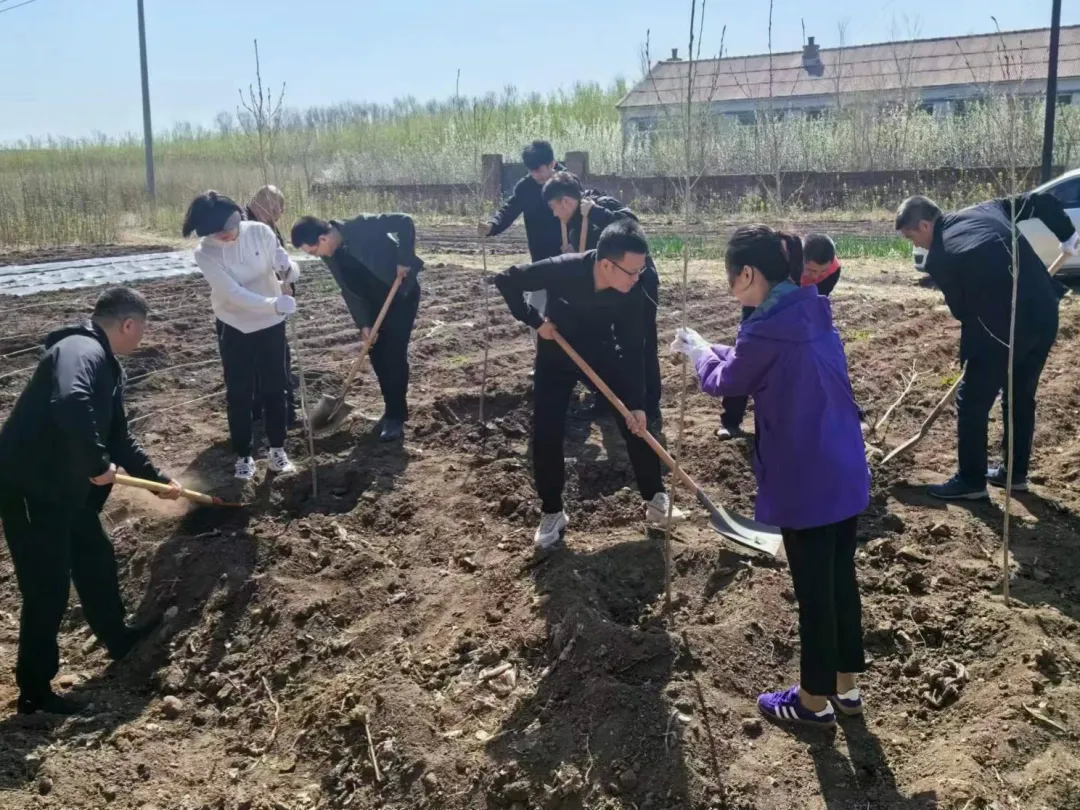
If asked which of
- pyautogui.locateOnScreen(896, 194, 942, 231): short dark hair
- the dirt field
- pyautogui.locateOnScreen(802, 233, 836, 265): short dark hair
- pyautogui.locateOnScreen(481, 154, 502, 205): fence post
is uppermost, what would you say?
pyautogui.locateOnScreen(481, 154, 502, 205): fence post

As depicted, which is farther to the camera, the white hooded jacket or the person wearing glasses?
the white hooded jacket

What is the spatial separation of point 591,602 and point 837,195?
18672 millimetres

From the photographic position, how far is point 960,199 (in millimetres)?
18641

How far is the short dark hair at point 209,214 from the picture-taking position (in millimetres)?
4852

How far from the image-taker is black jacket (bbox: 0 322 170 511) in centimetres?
337

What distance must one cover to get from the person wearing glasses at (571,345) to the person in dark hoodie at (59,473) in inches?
66.7

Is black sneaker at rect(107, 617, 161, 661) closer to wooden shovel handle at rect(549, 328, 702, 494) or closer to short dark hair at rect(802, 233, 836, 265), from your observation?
wooden shovel handle at rect(549, 328, 702, 494)

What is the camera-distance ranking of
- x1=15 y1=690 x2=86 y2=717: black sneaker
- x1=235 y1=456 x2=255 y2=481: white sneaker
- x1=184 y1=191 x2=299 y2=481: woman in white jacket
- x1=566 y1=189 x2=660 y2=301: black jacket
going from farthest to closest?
x1=566 y1=189 x2=660 y2=301: black jacket < x1=235 y1=456 x2=255 y2=481: white sneaker < x1=184 y1=191 x2=299 y2=481: woman in white jacket < x1=15 y1=690 x2=86 y2=717: black sneaker

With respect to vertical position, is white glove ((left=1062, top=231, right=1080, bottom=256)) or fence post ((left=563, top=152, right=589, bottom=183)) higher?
fence post ((left=563, top=152, right=589, bottom=183))

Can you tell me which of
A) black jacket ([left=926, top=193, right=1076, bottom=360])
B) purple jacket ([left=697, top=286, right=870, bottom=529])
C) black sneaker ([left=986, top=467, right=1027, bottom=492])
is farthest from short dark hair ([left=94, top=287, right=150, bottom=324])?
black sneaker ([left=986, top=467, right=1027, bottom=492])

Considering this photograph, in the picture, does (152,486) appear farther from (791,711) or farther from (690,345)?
(791,711)

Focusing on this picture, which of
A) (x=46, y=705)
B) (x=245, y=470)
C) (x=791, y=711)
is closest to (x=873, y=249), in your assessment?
(x=245, y=470)

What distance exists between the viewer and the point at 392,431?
6.23 meters

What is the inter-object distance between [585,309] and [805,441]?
5.47ft
